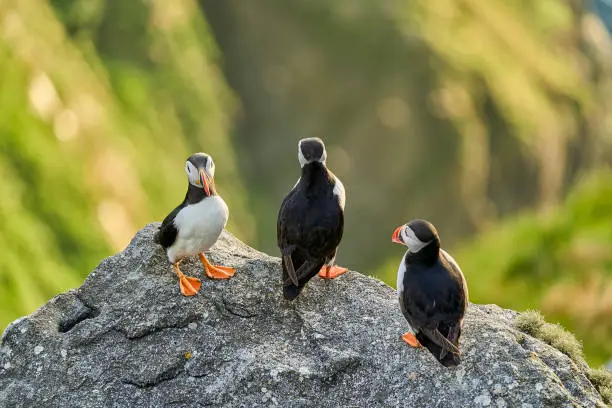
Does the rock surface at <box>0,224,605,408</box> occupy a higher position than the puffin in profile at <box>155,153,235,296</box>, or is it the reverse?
the puffin in profile at <box>155,153,235,296</box>

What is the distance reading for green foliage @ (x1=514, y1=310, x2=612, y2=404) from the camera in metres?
6.30

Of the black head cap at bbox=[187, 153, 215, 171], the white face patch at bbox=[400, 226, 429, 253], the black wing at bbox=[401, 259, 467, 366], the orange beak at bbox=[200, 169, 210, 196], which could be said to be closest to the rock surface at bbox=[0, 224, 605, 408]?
the black wing at bbox=[401, 259, 467, 366]

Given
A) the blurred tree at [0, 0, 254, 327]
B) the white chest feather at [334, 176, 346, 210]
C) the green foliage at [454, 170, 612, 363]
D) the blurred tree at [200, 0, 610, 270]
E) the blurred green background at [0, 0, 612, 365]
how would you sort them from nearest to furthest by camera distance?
the white chest feather at [334, 176, 346, 210] → the green foliage at [454, 170, 612, 363] → the blurred tree at [0, 0, 254, 327] → the blurred green background at [0, 0, 612, 365] → the blurred tree at [200, 0, 610, 270]

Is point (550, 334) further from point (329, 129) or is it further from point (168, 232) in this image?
point (329, 129)

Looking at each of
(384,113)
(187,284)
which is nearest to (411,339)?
(187,284)

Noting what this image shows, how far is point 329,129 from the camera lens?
26594mm

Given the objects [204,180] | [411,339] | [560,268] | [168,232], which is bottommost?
[411,339]

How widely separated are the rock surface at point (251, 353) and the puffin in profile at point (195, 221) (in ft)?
0.75

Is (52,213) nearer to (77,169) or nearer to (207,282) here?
(77,169)

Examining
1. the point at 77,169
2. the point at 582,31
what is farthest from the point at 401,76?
the point at 582,31

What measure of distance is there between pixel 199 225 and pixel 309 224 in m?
0.93

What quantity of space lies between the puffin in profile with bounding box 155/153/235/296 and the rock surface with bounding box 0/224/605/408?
23 centimetres

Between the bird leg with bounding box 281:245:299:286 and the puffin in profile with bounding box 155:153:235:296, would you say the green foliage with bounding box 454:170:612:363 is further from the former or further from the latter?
the puffin in profile with bounding box 155:153:235:296

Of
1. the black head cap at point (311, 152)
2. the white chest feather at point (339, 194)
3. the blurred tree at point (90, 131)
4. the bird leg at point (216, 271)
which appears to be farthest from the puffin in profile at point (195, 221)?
the blurred tree at point (90, 131)
